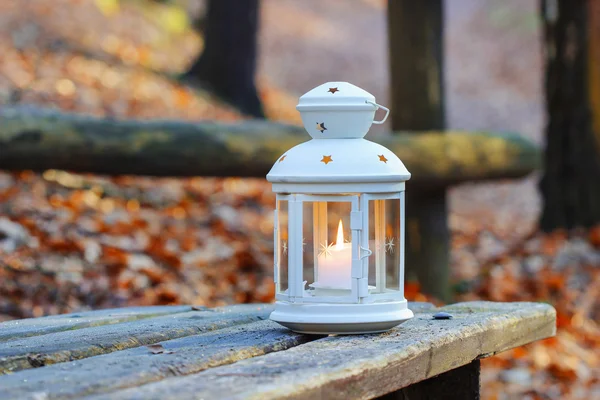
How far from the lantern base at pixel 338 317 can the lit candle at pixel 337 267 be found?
0.08 metres

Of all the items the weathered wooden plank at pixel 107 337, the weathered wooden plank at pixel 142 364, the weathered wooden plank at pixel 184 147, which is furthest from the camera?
the weathered wooden plank at pixel 184 147

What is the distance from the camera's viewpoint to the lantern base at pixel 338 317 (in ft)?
7.13

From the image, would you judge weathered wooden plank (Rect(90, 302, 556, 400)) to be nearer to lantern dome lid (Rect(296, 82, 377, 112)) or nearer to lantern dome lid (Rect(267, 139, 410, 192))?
lantern dome lid (Rect(267, 139, 410, 192))

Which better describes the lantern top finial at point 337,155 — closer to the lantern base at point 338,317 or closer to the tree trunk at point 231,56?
the lantern base at point 338,317

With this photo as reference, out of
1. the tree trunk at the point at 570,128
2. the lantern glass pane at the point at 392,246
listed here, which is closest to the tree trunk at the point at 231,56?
the tree trunk at the point at 570,128

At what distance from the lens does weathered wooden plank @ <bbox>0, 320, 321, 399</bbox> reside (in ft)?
5.11

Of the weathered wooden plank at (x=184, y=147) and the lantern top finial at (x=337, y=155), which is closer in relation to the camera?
the lantern top finial at (x=337, y=155)

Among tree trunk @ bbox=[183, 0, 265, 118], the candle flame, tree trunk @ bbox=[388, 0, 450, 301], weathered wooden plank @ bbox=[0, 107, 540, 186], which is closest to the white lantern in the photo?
the candle flame

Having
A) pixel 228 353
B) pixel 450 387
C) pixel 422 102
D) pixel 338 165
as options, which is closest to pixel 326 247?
pixel 338 165

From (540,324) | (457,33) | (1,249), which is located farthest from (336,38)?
(540,324)

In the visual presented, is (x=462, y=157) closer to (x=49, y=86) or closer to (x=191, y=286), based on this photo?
(x=191, y=286)

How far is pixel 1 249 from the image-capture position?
473 cm

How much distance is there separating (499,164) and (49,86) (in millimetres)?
4808

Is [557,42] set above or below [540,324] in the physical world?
above
